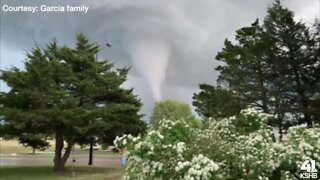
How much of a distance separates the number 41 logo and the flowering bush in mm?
60

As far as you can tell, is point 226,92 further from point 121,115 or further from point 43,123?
point 43,123

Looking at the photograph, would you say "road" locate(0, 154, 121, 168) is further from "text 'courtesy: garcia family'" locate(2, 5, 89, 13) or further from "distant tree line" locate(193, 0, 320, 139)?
"text 'courtesy: garcia family'" locate(2, 5, 89, 13)

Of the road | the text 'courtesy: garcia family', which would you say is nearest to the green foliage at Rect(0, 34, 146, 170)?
the road

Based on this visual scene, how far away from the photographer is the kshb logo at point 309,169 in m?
5.58

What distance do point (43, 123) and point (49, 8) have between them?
11.6 meters

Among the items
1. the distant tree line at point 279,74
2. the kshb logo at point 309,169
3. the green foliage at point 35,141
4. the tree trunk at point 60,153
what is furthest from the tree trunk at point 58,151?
the kshb logo at point 309,169

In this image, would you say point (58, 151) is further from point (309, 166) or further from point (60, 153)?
point (309, 166)

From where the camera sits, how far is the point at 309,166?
221 inches

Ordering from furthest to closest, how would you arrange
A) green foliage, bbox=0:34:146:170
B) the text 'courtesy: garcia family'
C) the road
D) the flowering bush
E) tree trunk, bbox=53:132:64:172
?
the road < tree trunk, bbox=53:132:64:172 < green foliage, bbox=0:34:146:170 < the text 'courtesy: garcia family' < the flowering bush

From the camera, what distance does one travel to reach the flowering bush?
17.1ft

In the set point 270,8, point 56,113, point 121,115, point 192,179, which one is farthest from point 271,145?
point 270,8

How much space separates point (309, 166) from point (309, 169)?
40 mm

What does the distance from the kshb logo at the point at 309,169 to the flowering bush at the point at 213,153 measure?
66 millimetres

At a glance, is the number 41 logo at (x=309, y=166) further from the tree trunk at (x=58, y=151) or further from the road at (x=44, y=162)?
the road at (x=44, y=162)
